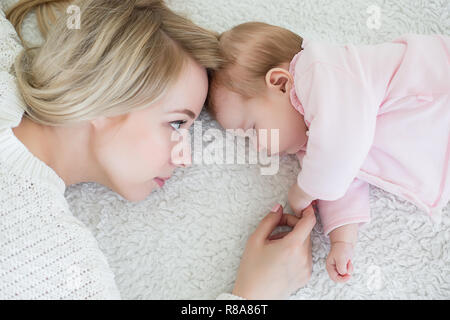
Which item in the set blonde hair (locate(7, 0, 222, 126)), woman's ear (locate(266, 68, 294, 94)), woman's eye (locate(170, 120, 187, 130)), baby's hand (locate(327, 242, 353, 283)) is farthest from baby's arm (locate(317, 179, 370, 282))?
blonde hair (locate(7, 0, 222, 126))

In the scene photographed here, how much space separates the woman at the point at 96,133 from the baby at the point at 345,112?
81 millimetres

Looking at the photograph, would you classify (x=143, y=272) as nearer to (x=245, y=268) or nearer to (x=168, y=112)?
(x=245, y=268)

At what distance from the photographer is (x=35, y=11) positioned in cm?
140

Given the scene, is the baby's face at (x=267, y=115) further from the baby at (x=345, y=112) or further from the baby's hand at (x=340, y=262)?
the baby's hand at (x=340, y=262)

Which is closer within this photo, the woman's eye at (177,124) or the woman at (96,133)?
the woman at (96,133)

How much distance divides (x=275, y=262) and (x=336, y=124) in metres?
0.36

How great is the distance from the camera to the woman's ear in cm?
118

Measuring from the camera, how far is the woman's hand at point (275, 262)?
1.12 m

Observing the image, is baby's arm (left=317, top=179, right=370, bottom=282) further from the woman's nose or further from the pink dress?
the woman's nose

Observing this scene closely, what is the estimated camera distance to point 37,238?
103cm

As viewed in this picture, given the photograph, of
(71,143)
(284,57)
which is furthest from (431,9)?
(71,143)

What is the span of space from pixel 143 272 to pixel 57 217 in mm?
284

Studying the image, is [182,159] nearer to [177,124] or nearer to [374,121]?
[177,124]

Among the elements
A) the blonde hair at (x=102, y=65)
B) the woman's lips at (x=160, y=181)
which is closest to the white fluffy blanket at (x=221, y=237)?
the woman's lips at (x=160, y=181)
